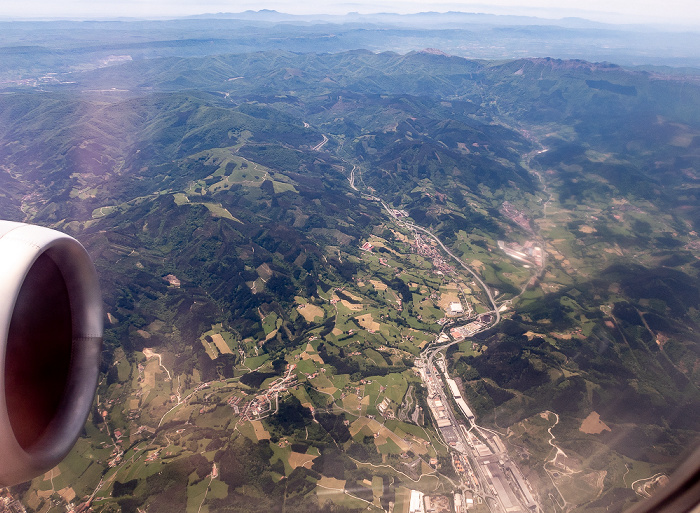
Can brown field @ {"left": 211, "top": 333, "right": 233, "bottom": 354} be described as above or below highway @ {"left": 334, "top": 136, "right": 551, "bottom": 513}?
below

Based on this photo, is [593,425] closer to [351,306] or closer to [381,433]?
[381,433]

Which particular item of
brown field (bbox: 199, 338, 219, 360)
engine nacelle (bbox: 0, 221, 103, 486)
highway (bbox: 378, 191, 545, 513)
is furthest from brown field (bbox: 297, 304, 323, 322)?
engine nacelle (bbox: 0, 221, 103, 486)

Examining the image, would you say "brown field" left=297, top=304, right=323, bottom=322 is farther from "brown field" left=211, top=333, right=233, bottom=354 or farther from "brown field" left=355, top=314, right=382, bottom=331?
"brown field" left=211, top=333, right=233, bottom=354

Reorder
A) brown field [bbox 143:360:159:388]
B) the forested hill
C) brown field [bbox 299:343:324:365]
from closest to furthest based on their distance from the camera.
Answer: the forested hill → brown field [bbox 143:360:159:388] → brown field [bbox 299:343:324:365]

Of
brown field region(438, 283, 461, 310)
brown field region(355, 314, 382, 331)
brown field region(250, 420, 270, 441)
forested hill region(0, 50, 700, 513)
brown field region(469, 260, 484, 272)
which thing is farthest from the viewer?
brown field region(469, 260, 484, 272)

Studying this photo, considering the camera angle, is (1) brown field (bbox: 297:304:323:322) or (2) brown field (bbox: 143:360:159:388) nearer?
(2) brown field (bbox: 143:360:159:388)

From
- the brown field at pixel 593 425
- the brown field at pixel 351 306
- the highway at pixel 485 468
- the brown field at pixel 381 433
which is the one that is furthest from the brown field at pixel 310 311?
the brown field at pixel 593 425

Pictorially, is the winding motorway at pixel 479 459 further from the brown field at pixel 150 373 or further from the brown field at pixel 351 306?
the brown field at pixel 150 373

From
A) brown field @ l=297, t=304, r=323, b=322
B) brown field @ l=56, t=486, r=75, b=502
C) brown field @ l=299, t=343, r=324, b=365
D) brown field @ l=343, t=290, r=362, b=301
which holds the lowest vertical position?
brown field @ l=343, t=290, r=362, b=301
